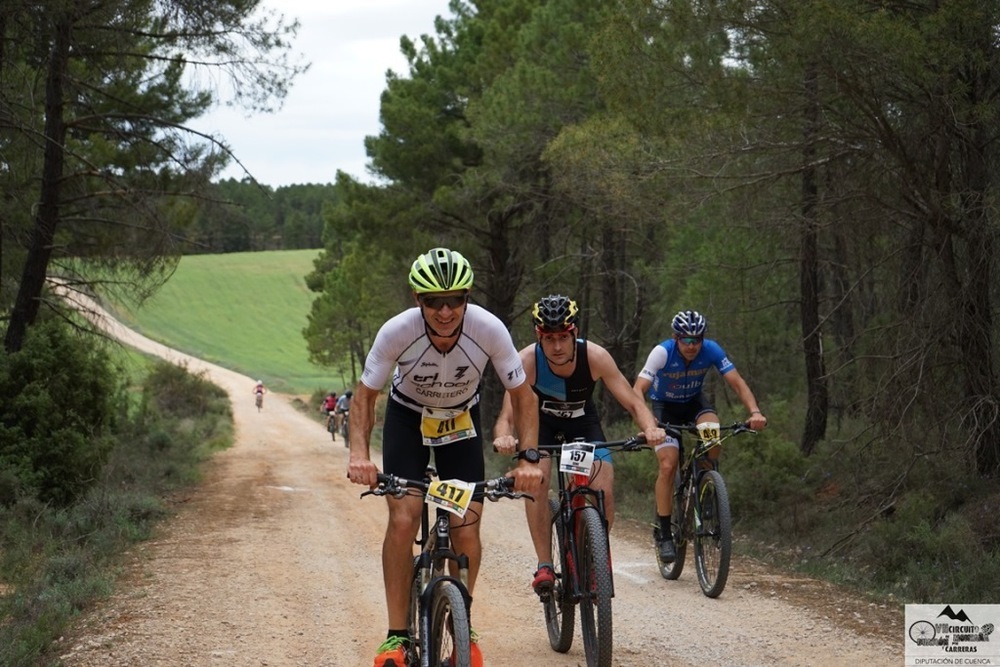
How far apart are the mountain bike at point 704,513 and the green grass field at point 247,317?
6569 centimetres

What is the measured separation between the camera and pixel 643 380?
9117 millimetres

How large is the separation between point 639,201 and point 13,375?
324 inches

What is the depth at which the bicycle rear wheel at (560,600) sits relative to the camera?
670cm

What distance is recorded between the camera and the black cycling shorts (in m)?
5.66

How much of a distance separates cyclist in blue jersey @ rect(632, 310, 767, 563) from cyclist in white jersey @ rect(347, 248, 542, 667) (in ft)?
11.2

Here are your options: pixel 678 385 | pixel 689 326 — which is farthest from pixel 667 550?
pixel 689 326

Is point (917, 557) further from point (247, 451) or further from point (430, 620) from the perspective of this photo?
point (247, 451)

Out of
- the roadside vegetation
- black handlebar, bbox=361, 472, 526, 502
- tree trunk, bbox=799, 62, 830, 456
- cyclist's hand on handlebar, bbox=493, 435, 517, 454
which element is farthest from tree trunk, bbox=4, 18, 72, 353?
black handlebar, bbox=361, 472, 526, 502

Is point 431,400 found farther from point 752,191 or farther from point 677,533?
point 752,191

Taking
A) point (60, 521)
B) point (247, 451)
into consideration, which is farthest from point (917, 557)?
point (247, 451)

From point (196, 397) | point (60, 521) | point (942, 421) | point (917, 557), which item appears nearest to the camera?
point (917, 557)

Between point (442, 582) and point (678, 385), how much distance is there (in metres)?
4.77

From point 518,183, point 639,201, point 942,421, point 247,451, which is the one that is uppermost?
point 518,183

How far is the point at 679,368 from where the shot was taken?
30.5 feet
